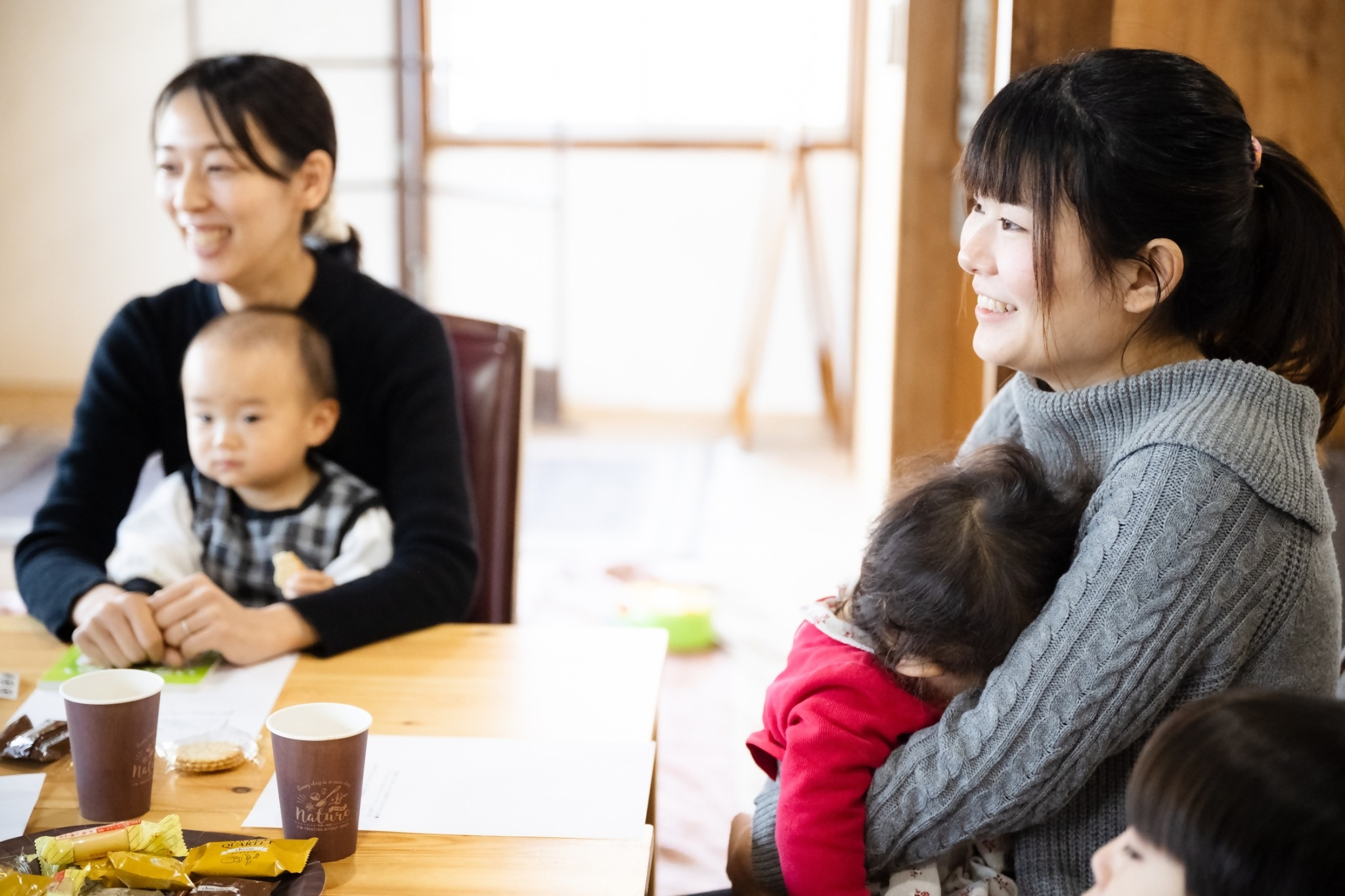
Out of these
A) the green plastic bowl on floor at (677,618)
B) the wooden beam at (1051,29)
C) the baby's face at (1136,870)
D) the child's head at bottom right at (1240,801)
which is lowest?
the green plastic bowl on floor at (677,618)

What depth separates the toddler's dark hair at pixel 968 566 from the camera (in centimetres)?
108

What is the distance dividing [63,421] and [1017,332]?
15.1 feet

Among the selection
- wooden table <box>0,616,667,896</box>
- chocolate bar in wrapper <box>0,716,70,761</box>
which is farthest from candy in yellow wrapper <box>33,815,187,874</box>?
chocolate bar in wrapper <box>0,716,70,761</box>

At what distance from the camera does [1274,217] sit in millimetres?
1106

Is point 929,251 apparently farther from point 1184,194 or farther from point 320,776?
point 320,776

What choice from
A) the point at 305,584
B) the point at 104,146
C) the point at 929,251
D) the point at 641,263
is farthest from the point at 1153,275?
the point at 104,146

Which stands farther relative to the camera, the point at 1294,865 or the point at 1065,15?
the point at 1065,15

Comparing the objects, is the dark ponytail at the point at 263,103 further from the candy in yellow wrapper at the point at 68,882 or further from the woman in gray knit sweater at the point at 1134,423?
the candy in yellow wrapper at the point at 68,882

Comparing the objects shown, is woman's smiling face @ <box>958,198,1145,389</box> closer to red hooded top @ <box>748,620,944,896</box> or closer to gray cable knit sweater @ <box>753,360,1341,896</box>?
gray cable knit sweater @ <box>753,360,1341,896</box>

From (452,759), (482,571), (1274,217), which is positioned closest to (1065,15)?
(1274,217)

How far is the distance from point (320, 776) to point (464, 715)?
0.29 m

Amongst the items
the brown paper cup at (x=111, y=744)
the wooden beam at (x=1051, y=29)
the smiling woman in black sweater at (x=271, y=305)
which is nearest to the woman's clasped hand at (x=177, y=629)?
the smiling woman in black sweater at (x=271, y=305)

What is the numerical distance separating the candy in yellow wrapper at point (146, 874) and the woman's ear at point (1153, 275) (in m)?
0.85

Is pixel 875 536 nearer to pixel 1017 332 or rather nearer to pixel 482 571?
pixel 1017 332
